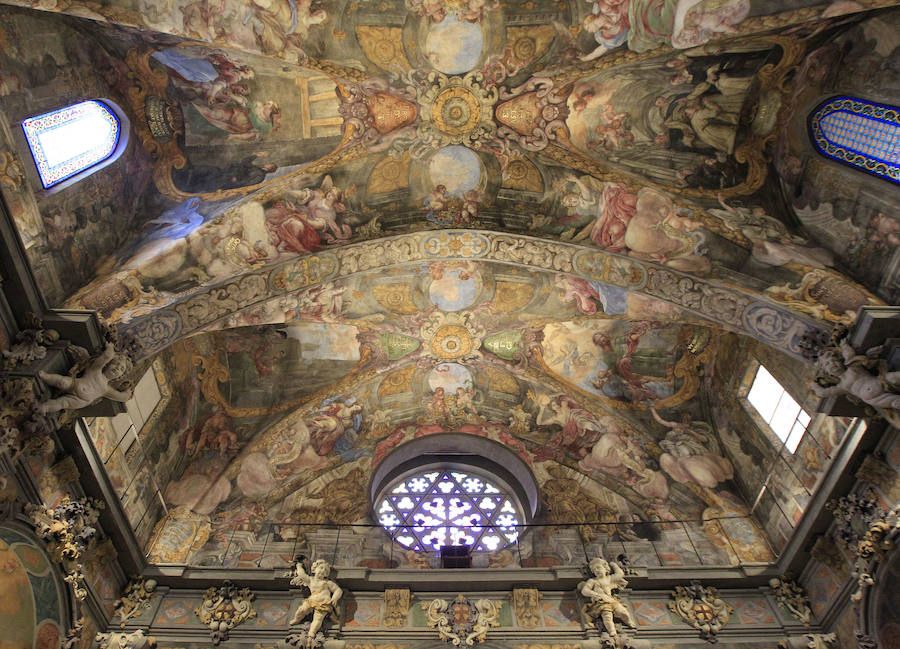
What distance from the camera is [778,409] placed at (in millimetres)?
10250

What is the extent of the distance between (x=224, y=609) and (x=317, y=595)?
149 centimetres

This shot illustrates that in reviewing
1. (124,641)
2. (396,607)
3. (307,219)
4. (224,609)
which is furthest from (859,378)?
(124,641)

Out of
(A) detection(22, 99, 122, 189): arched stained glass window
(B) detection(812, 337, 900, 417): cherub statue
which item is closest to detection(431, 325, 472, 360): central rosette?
(B) detection(812, 337, 900, 417): cherub statue

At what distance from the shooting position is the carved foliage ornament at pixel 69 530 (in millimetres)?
7598

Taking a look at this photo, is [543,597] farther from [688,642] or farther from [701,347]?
[701,347]

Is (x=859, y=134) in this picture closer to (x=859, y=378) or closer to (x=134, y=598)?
(x=859, y=378)

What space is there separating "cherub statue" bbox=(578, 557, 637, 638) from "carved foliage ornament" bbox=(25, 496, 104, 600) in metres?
7.18

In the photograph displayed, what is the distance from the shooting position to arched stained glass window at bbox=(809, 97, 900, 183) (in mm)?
8250

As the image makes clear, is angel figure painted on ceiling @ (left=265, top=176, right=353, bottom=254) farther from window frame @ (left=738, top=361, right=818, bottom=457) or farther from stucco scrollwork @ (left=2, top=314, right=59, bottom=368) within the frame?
window frame @ (left=738, top=361, right=818, bottom=457)

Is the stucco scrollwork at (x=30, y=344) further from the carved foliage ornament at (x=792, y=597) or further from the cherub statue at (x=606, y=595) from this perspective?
the carved foliage ornament at (x=792, y=597)

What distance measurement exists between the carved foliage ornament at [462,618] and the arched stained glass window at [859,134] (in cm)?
848

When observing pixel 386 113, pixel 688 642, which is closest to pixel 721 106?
pixel 386 113

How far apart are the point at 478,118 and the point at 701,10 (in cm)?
371

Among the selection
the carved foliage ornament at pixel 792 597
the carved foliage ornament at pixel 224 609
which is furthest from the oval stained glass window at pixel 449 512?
the carved foliage ornament at pixel 792 597
